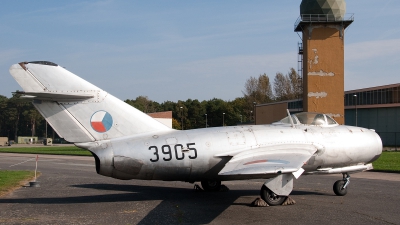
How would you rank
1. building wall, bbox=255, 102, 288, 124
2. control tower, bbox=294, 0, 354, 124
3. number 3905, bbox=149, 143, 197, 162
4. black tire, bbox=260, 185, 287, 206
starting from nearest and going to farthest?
black tire, bbox=260, 185, 287, 206 < number 3905, bbox=149, 143, 197, 162 < control tower, bbox=294, 0, 354, 124 < building wall, bbox=255, 102, 288, 124

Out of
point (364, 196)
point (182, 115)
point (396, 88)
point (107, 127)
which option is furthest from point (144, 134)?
point (182, 115)

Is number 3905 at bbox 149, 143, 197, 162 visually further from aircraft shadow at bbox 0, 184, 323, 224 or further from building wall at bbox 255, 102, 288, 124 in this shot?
building wall at bbox 255, 102, 288, 124

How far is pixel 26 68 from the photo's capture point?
1119cm

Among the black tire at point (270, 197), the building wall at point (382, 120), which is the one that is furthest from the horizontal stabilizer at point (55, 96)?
the building wall at point (382, 120)

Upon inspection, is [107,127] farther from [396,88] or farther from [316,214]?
[396,88]

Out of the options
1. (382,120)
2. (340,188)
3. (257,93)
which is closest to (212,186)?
(340,188)

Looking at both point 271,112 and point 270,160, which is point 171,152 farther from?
point 271,112

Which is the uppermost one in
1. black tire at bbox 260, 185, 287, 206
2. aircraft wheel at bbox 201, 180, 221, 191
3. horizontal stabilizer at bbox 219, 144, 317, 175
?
horizontal stabilizer at bbox 219, 144, 317, 175

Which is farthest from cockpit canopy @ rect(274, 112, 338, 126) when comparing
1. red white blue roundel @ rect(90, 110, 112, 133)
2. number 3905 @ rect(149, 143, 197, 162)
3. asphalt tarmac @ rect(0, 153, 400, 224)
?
red white blue roundel @ rect(90, 110, 112, 133)

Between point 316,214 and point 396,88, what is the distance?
51066mm

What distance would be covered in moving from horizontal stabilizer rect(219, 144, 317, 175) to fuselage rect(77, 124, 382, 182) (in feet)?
0.63

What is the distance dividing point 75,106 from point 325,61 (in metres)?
42.4

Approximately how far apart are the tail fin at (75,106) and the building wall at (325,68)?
132 ft

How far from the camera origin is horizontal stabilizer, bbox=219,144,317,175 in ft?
33.1
